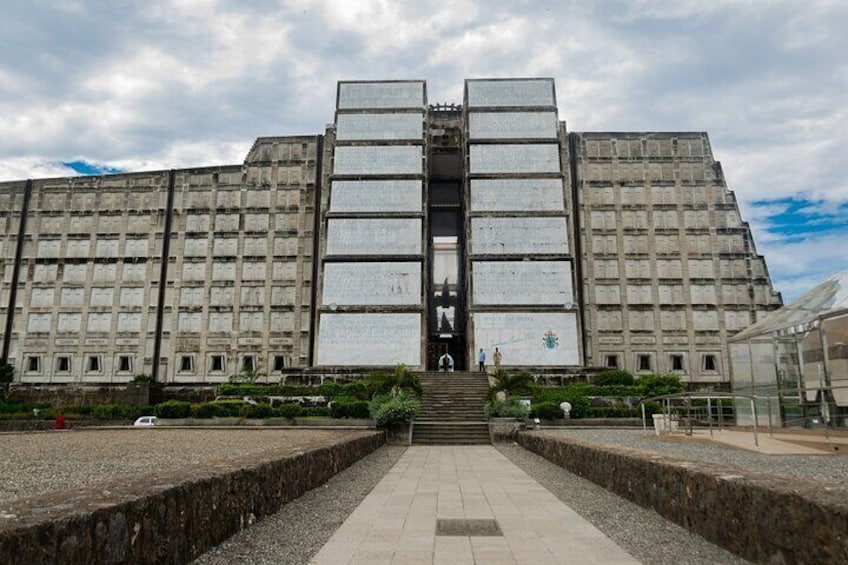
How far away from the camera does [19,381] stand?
181 ft

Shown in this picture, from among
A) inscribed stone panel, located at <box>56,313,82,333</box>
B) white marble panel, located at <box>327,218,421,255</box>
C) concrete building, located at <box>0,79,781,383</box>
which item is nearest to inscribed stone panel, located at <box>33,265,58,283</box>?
concrete building, located at <box>0,79,781,383</box>

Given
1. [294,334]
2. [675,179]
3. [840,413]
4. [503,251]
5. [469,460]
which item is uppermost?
[675,179]

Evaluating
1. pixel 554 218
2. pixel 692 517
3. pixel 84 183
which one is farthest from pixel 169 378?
pixel 692 517

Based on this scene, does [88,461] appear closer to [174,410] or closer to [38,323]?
[174,410]

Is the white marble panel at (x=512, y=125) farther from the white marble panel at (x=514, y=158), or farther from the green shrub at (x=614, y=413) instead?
the green shrub at (x=614, y=413)

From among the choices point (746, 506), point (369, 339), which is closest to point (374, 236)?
point (369, 339)

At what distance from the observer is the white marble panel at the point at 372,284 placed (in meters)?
49.5

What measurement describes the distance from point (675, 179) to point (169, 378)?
45771mm

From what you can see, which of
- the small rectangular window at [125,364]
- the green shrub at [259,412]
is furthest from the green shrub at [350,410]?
the small rectangular window at [125,364]

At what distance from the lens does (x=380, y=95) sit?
182 feet

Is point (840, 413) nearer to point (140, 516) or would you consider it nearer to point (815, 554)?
point (815, 554)

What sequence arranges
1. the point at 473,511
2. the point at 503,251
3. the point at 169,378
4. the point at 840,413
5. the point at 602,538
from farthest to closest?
the point at 169,378 → the point at 503,251 → the point at 840,413 → the point at 473,511 → the point at 602,538

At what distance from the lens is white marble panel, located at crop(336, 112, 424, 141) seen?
54.2 m

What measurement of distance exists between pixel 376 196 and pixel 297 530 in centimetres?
4596
